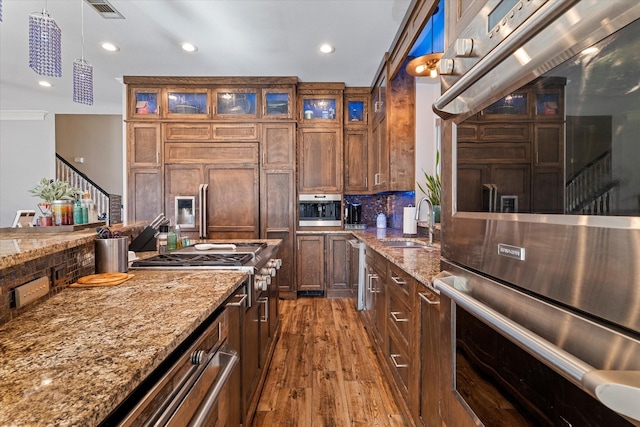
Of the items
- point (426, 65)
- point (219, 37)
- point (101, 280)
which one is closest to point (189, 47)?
point (219, 37)

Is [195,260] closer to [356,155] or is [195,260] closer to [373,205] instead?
[356,155]

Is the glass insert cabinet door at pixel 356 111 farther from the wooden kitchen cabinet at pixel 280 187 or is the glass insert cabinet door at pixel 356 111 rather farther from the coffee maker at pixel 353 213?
the coffee maker at pixel 353 213

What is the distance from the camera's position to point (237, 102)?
4316 millimetres

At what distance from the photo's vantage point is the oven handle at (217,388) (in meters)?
0.86

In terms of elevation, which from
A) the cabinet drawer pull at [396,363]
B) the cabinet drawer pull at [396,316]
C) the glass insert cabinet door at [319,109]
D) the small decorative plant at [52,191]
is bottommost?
the cabinet drawer pull at [396,363]

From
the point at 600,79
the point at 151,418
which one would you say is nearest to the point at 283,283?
the point at 151,418

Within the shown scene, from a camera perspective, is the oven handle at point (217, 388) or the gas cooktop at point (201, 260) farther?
the gas cooktop at point (201, 260)

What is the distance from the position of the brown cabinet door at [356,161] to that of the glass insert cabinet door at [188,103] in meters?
2.00

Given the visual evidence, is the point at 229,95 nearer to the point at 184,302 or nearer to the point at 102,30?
the point at 102,30

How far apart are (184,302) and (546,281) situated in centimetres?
101

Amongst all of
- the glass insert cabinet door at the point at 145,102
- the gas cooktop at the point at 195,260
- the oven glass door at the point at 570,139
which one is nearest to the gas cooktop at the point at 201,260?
the gas cooktop at the point at 195,260

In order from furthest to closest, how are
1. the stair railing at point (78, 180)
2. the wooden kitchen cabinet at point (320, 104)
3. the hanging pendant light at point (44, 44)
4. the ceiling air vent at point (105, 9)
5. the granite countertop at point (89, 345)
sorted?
the stair railing at point (78, 180) < the wooden kitchen cabinet at point (320, 104) < the ceiling air vent at point (105, 9) < the hanging pendant light at point (44, 44) < the granite countertop at point (89, 345)

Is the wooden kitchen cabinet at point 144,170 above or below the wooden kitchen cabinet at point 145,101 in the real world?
below

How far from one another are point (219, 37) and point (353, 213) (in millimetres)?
2743
